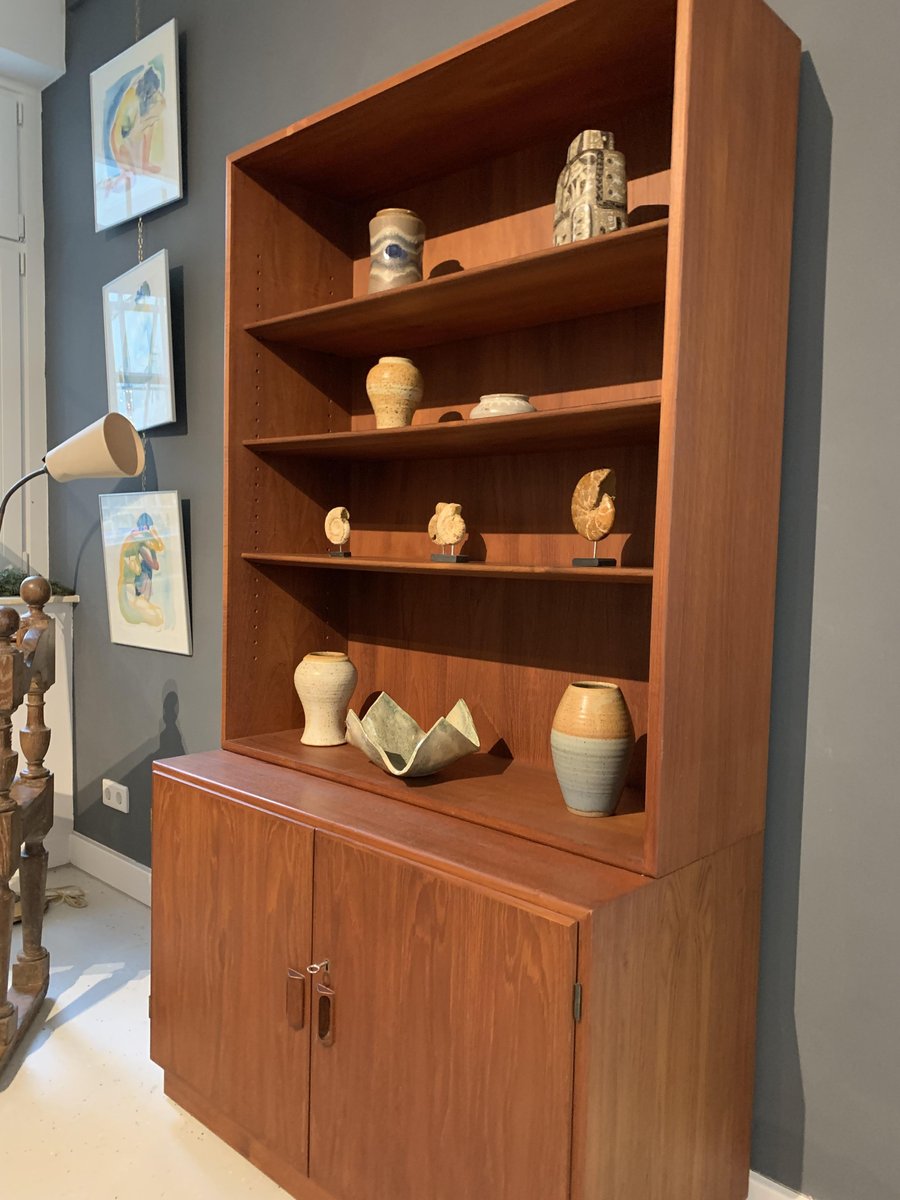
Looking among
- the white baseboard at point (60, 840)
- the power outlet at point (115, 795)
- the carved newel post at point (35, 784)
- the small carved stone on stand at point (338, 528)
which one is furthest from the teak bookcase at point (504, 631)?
the white baseboard at point (60, 840)

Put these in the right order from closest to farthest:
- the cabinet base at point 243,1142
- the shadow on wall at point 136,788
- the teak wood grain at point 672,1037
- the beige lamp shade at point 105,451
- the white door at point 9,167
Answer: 1. the teak wood grain at point 672,1037
2. the cabinet base at point 243,1142
3. the beige lamp shade at point 105,451
4. the shadow on wall at point 136,788
5. the white door at point 9,167

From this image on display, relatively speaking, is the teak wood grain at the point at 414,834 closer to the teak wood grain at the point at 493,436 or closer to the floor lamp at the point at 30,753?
the floor lamp at the point at 30,753

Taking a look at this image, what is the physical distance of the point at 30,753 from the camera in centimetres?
231

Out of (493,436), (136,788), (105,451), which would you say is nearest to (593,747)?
(493,436)

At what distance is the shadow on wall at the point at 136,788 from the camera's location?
2932 millimetres

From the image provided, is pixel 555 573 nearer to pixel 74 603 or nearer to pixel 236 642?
pixel 236 642

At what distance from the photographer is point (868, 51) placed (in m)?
1.44

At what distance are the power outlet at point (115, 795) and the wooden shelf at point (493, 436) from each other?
160 cm

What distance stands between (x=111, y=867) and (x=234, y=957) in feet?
5.27

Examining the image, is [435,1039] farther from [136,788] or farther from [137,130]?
[137,130]

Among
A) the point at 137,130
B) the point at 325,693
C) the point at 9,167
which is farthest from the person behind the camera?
the point at 9,167

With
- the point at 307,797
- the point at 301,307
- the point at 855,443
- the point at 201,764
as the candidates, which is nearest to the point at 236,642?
the point at 201,764

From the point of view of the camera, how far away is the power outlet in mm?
3123

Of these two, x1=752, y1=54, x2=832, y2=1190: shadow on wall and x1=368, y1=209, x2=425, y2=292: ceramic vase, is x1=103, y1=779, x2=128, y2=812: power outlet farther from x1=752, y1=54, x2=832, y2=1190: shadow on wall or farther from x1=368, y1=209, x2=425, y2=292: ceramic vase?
x1=752, y1=54, x2=832, y2=1190: shadow on wall
